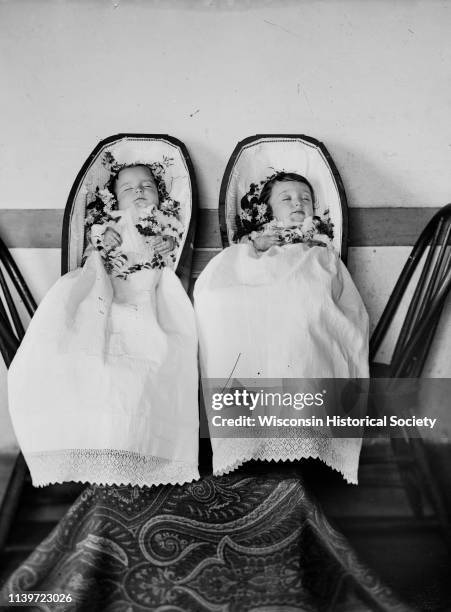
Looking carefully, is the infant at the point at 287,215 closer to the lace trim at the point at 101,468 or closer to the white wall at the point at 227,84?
the white wall at the point at 227,84

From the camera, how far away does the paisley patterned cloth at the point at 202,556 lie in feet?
3.67

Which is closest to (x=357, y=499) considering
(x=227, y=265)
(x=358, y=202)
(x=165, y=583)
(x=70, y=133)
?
(x=165, y=583)

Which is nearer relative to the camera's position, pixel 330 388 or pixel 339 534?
pixel 339 534

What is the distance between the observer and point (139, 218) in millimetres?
1830

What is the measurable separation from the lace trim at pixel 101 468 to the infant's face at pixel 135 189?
0.81m

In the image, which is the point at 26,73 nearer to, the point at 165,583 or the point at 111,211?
the point at 111,211

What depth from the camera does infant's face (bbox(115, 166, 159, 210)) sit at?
185 cm

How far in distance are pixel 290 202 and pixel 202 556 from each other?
A: 107cm

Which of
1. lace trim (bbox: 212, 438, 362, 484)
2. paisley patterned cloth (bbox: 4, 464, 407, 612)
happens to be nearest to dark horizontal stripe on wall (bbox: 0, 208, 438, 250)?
lace trim (bbox: 212, 438, 362, 484)

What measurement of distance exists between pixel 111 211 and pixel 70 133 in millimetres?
409

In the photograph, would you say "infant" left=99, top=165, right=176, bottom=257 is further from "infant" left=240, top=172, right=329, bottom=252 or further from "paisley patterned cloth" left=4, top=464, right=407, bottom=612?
"paisley patterned cloth" left=4, top=464, right=407, bottom=612

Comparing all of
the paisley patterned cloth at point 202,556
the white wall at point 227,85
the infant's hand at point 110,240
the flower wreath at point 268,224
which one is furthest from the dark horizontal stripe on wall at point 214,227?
the paisley patterned cloth at point 202,556

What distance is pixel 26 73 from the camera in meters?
2.11

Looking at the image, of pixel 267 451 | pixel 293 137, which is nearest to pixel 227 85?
pixel 293 137
